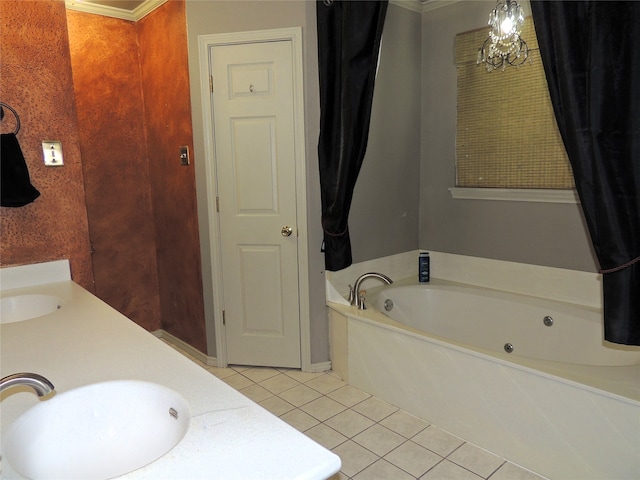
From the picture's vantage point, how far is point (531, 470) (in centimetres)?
205

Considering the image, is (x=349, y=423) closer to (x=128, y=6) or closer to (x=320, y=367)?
(x=320, y=367)

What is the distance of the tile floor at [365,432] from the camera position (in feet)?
6.80

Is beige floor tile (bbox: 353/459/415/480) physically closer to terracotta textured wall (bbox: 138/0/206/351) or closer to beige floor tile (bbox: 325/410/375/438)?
beige floor tile (bbox: 325/410/375/438)

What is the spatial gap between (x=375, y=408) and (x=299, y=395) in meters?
0.47

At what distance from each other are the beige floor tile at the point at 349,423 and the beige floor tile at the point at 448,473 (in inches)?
17.7

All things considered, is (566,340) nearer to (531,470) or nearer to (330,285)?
(531,470)

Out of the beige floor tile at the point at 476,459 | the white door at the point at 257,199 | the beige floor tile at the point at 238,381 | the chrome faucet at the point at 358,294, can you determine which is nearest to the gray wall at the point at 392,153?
the chrome faucet at the point at 358,294

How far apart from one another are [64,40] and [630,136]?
7.66ft

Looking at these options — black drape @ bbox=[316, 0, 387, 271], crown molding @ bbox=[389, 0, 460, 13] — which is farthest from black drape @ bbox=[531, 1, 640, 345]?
crown molding @ bbox=[389, 0, 460, 13]

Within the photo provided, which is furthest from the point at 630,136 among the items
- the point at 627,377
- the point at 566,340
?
the point at 566,340

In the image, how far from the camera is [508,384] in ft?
6.91

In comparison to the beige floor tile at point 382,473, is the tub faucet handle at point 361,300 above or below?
above

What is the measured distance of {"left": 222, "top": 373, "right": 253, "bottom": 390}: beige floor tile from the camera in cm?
294

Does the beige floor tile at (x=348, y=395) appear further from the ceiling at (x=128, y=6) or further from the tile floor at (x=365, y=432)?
the ceiling at (x=128, y=6)
